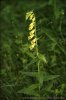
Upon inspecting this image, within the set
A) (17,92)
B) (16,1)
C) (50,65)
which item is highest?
(16,1)

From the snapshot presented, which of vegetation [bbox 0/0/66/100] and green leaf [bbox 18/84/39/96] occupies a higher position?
vegetation [bbox 0/0/66/100]

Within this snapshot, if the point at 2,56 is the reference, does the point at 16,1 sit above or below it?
above

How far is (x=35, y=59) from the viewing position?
3248 mm

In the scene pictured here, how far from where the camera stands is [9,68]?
154 inches

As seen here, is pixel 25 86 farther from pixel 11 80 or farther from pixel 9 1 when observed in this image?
pixel 9 1

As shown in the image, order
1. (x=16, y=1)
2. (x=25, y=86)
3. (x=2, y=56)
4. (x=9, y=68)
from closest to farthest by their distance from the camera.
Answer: (x=25, y=86), (x=9, y=68), (x=2, y=56), (x=16, y=1)

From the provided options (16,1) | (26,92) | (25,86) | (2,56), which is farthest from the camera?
(16,1)

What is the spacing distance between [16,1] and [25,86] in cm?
323

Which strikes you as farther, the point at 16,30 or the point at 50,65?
the point at 16,30

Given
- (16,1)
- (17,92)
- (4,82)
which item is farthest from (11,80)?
(16,1)

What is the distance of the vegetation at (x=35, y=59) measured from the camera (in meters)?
3.32

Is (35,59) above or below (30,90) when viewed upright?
above

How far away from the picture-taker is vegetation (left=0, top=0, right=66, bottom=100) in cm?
332

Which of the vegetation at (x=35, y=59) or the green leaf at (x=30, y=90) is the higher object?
the vegetation at (x=35, y=59)
